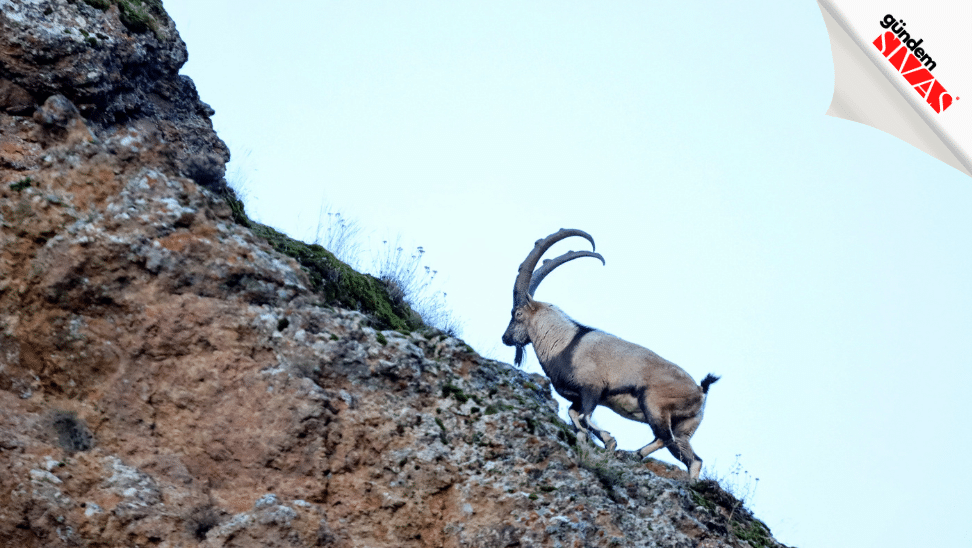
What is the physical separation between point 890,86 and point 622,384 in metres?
7.10

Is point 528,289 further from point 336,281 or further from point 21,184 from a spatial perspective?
point 21,184

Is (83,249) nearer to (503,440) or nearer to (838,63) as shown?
(503,440)

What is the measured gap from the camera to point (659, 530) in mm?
7102

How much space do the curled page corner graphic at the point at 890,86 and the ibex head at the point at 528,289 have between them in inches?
338

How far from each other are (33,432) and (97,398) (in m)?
0.47

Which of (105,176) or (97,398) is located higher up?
(105,176)

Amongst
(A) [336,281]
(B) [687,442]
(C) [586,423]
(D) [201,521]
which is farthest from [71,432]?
(B) [687,442]

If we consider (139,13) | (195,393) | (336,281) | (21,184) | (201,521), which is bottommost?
(201,521)

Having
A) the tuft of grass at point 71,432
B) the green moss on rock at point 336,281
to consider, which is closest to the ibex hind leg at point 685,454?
the green moss on rock at point 336,281

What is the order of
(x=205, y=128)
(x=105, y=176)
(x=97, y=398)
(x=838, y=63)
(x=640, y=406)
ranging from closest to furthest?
(x=838, y=63)
(x=97, y=398)
(x=105, y=176)
(x=205, y=128)
(x=640, y=406)

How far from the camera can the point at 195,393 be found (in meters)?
6.28

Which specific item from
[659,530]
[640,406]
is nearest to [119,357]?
[659,530]

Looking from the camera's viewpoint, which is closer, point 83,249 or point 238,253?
point 83,249

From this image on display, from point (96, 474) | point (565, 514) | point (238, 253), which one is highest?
point (238, 253)
